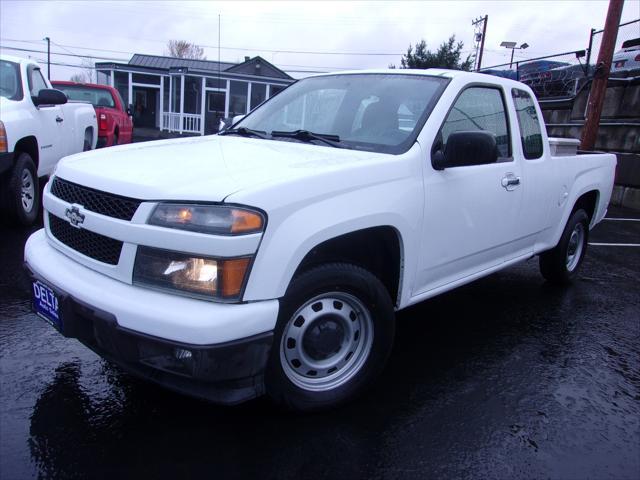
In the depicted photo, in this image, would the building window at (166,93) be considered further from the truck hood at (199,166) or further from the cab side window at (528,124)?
the truck hood at (199,166)

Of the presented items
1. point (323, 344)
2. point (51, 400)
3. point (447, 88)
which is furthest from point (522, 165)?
point (51, 400)

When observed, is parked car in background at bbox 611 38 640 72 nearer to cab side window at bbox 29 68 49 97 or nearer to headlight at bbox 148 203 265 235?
cab side window at bbox 29 68 49 97

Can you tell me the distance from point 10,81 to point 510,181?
5.67 metres

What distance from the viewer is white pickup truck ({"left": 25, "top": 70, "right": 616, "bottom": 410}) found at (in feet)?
7.27

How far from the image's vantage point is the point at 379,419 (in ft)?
9.04

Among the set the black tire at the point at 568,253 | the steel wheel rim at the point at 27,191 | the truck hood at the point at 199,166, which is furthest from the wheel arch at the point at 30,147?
the black tire at the point at 568,253

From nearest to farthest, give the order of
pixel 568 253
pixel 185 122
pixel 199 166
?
pixel 199 166 → pixel 568 253 → pixel 185 122

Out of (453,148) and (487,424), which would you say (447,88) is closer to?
(453,148)

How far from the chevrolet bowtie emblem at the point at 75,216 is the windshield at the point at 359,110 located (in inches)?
55.3

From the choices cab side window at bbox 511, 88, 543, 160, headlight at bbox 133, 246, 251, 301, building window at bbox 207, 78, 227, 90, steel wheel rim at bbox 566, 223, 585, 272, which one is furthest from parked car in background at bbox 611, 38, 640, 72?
building window at bbox 207, 78, 227, 90

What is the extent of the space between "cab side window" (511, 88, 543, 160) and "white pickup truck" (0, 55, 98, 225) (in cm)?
499

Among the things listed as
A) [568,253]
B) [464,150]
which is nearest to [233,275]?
[464,150]

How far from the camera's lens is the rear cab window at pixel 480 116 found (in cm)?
337

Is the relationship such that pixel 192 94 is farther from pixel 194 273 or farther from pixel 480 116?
pixel 194 273
